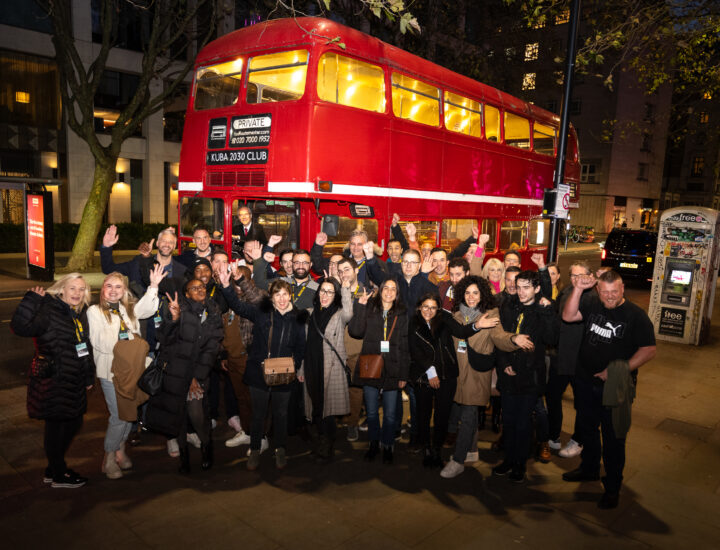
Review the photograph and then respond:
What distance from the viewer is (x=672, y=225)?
9.62 meters

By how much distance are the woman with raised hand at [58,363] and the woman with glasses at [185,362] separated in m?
0.59

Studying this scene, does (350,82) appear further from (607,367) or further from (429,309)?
(607,367)

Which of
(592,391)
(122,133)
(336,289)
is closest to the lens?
(592,391)

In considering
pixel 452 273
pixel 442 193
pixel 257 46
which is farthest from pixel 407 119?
pixel 452 273

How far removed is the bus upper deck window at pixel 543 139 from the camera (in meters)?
11.8

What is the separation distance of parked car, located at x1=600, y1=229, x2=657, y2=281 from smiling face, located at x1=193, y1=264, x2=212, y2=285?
1515 centimetres

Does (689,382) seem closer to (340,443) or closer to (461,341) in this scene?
(461,341)

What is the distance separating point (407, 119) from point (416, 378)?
4.93 metres

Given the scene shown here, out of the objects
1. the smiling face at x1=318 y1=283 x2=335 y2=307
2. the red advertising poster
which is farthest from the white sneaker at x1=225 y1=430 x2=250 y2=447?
the red advertising poster

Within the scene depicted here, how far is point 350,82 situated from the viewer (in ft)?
24.2

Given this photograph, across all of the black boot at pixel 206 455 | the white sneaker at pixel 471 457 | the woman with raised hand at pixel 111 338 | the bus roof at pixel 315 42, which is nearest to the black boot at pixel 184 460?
the black boot at pixel 206 455

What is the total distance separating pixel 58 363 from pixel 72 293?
56 centimetres

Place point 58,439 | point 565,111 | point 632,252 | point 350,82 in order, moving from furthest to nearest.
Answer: point 632,252 < point 350,82 < point 565,111 < point 58,439

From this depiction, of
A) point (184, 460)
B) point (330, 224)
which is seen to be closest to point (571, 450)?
point (184, 460)
